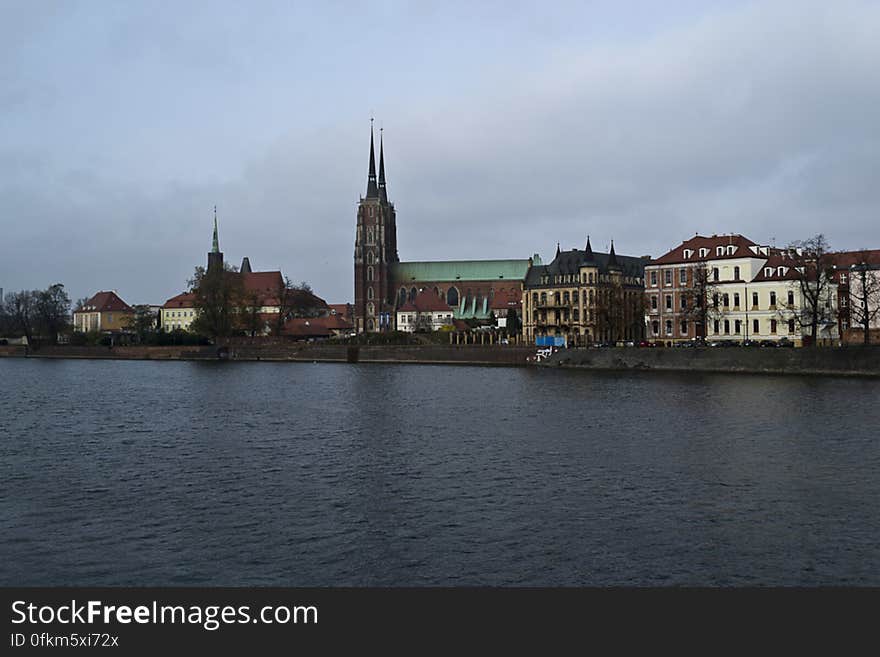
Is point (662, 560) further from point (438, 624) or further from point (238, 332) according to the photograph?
point (238, 332)

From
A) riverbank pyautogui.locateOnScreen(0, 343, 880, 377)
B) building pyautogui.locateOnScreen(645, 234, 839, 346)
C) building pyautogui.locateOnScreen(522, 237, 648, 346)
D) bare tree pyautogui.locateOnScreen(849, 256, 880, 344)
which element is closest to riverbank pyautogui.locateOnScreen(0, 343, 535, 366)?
riverbank pyautogui.locateOnScreen(0, 343, 880, 377)

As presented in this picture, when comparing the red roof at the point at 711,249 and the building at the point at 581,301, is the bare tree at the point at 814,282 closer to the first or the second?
the red roof at the point at 711,249

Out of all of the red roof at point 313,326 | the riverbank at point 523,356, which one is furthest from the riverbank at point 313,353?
the red roof at point 313,326

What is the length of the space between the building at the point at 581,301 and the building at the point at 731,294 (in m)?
15.5

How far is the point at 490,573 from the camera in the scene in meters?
20.0

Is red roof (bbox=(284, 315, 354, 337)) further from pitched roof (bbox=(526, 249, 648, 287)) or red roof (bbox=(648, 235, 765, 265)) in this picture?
red roof (bbox=(648, 235, 765, 265))

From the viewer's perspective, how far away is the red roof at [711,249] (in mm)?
102062

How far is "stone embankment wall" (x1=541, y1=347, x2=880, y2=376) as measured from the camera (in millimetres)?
77938

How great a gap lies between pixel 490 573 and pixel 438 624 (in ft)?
11.8

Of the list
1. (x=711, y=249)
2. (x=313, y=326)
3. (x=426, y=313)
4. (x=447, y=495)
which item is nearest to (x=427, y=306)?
(x=426, y=313)

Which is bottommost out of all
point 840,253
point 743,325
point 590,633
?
point 590,633

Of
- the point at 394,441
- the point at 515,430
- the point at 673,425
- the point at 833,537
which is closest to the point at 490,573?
the point at 833,537

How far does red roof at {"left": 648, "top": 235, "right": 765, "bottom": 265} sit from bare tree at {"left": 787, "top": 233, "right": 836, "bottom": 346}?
7319 mm

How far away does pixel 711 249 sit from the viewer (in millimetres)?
105375
